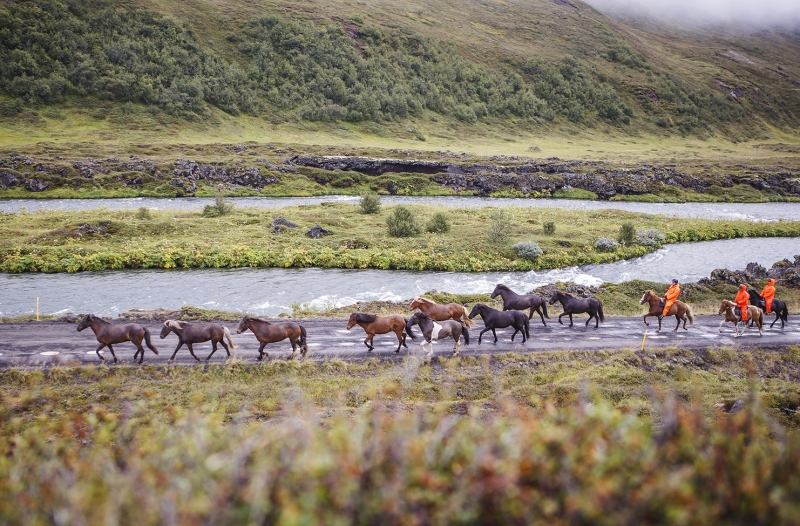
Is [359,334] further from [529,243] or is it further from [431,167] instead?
[431,167]

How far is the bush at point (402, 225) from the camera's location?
47156mm

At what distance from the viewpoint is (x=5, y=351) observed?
21.5 metres

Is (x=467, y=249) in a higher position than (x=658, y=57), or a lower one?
lower

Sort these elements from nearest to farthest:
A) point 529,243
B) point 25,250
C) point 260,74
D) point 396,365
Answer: point 396,365
point 25,250
point 529,243
point 260,74

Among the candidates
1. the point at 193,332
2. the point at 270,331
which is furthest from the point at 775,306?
the point at 193,332

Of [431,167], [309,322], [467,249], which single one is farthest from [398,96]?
[309,322]

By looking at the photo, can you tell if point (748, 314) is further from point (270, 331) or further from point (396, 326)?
point (270, 331)

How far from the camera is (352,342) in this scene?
78.4ft

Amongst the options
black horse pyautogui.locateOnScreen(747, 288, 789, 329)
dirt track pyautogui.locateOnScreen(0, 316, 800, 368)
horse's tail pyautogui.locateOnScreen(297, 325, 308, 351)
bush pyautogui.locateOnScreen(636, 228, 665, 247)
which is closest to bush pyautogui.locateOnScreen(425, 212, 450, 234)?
bush pyautogui.locateOnScreen(636, 228, 665, 247)

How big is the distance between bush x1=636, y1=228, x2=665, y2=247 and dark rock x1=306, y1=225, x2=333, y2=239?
2945 cm

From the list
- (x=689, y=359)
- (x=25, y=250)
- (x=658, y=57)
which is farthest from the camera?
(x=658, y=57)

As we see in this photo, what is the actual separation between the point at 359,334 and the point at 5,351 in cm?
1500

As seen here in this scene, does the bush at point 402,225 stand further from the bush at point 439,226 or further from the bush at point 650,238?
the bush at point 650,238

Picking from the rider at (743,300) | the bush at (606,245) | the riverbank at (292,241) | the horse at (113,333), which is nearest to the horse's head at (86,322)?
the horse at (113,333)
